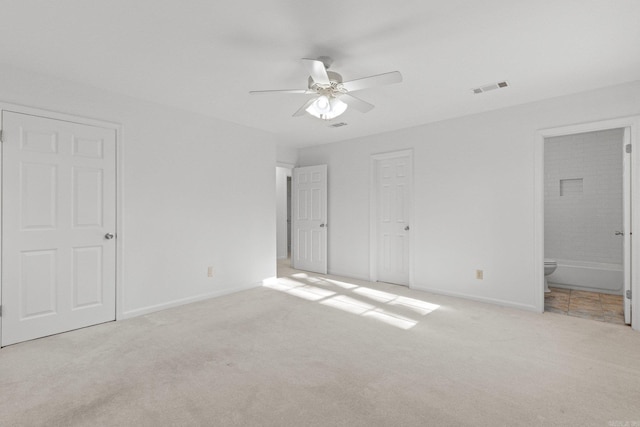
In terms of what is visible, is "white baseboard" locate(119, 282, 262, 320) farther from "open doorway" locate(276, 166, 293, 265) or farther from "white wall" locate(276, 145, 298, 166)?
"open doorway" locate(276, 166, 293, 265)

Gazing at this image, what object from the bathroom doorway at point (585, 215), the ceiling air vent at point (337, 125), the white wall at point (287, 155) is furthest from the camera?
the white wall at point (287, 155)

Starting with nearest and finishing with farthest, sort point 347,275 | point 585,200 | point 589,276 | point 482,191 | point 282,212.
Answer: point 482,191 < point 589,276 < point 585,200 < point 347,275 < point 282,212

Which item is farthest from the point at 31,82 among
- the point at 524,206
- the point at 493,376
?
the point at 524,206

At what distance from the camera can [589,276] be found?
4.74 meters

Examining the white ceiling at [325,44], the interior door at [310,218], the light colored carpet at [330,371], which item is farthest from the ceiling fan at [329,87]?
the interior door at [310,218]

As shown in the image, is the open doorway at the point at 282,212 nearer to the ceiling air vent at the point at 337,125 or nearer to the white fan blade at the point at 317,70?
the ceiling air vent at the point at 337,125

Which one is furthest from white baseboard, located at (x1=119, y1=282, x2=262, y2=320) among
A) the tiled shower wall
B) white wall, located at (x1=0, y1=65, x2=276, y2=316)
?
the tiled shower wall

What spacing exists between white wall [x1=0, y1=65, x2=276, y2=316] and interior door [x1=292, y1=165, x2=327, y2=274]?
1.01 m

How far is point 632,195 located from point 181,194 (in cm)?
477

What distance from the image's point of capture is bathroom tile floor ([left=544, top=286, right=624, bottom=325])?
11.6ft

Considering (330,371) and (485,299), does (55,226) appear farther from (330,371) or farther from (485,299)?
(485,299)

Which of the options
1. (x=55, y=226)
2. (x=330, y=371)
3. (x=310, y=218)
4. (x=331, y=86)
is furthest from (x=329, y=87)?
(x=310, y=218)

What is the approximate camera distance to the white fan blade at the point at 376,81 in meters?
2.26

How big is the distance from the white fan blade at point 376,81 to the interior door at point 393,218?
8.14ft
